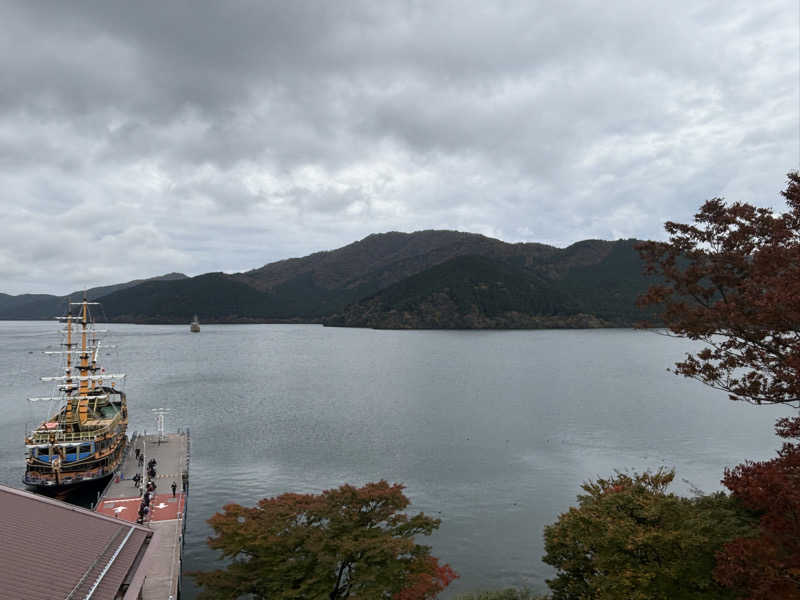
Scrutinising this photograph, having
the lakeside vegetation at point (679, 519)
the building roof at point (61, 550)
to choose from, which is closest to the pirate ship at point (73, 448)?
the lakeside vegetation at point (679, 519)

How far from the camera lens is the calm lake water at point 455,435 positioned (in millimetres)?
33969

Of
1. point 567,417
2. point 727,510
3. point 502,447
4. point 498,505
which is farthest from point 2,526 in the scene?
point 567,417

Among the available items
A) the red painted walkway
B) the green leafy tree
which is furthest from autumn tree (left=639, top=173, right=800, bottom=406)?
the red painted walkway

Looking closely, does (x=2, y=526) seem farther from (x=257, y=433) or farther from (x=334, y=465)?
(x=257, y=433)

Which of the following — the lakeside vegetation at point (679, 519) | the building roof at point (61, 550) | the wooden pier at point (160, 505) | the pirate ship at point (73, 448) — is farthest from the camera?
the pirate ship at point (73, 448)

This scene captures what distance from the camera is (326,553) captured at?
16344mm

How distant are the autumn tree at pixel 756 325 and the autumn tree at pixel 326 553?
9568mm

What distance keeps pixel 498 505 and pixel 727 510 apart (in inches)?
767

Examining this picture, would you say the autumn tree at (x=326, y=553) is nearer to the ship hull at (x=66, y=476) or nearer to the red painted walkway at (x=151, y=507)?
the red painted walkway at (x=151, y=507)

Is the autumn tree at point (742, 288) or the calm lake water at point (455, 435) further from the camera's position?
the calm lake water at point (455, 435)

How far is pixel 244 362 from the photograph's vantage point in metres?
135

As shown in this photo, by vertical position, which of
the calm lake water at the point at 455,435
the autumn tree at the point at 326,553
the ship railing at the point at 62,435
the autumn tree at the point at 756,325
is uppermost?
the autumn tree at the point at 756,325

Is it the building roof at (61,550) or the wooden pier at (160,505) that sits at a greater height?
the building roof at (61,550)

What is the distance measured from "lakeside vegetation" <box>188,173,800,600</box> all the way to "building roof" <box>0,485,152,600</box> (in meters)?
4.38
